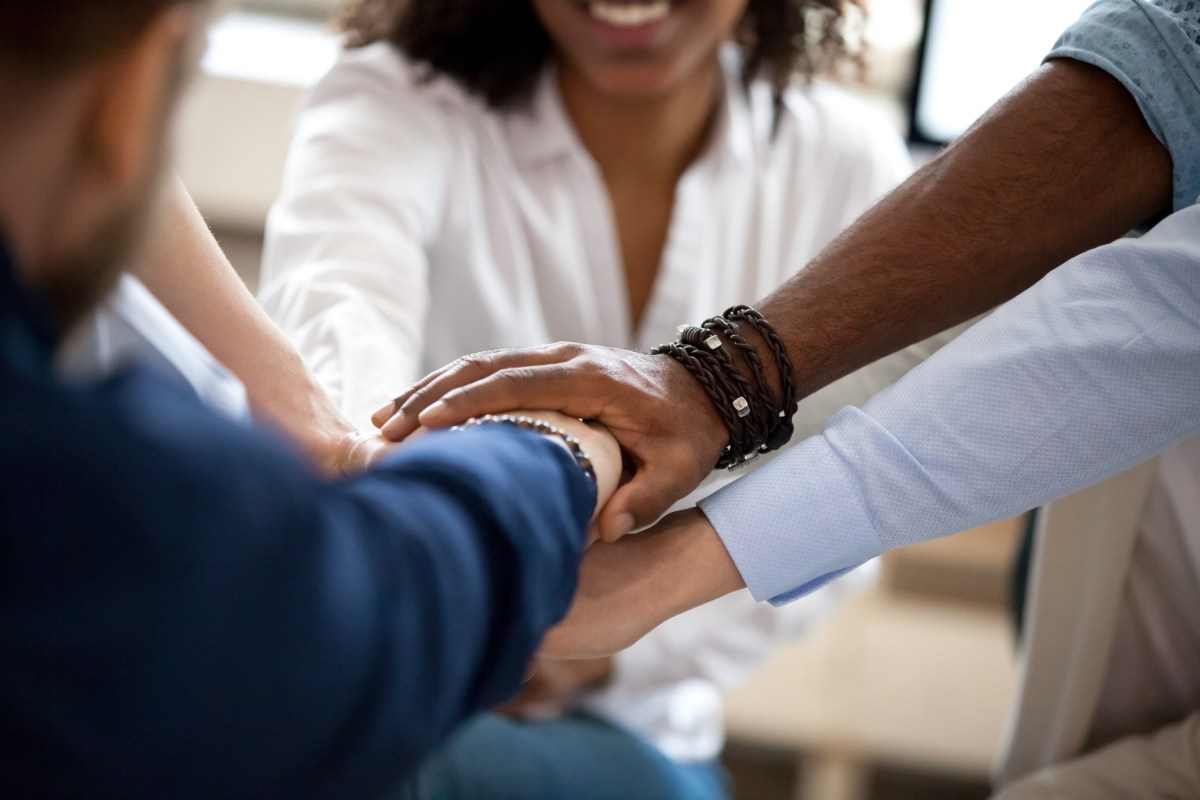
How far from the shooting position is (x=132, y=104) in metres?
0.45

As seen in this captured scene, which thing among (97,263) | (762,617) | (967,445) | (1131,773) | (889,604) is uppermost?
(97,263)

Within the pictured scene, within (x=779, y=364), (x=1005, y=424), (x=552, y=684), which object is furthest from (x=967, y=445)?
(x=552, y=684)

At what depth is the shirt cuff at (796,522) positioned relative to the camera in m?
0.81

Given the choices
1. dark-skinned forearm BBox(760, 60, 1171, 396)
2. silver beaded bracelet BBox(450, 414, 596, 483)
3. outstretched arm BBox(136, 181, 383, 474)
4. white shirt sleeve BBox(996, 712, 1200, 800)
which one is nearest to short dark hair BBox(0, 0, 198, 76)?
silver beaded bracelet BBox(450, 414, 596, 483)

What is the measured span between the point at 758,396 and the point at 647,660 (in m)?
0.56

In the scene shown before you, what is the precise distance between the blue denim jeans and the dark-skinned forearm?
17.9 inches

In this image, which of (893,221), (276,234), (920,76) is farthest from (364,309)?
(920,76)

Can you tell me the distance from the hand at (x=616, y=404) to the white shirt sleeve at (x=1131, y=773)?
1.08ft

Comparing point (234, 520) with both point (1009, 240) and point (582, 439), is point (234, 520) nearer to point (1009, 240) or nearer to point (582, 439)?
point (582, 439)

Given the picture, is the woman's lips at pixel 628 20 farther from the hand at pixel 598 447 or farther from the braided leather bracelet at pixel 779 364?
the hand at pixel 598 447

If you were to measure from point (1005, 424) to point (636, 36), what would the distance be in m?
0.68

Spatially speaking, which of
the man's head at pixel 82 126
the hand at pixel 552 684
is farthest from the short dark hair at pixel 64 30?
the hand at pixel 552 684

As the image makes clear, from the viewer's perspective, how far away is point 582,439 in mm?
775

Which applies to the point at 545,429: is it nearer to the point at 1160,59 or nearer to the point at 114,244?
the point at 114,244
